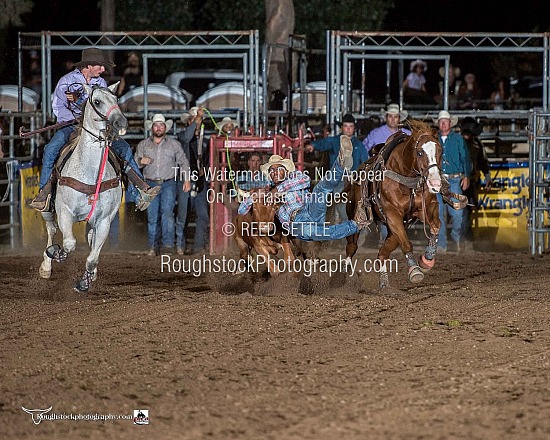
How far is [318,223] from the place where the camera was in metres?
9.23

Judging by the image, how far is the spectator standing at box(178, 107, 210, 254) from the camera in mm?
13211

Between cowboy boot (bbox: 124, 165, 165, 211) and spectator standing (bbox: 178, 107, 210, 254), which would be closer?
cowboy boot (bbox: 124, 165, 165, 211)

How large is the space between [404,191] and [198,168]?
450cm

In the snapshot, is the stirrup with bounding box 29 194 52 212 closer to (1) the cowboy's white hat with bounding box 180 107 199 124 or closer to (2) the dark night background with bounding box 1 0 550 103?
(1) the cowboy's white hat with bounding box 180 107 199 124

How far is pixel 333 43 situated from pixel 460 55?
18.7m

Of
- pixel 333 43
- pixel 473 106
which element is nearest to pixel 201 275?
pixel 333 43

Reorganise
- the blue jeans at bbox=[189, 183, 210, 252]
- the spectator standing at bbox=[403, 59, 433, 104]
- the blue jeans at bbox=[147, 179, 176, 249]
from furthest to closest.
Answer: the spectator standing at bbox=[403, 59, 433, 104] → the blue jeans at bbox=[189, 183, 210, 252] → the blue jeans at bbox=[147, 179, 176, 249]

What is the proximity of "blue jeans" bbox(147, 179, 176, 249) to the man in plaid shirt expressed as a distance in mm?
3718

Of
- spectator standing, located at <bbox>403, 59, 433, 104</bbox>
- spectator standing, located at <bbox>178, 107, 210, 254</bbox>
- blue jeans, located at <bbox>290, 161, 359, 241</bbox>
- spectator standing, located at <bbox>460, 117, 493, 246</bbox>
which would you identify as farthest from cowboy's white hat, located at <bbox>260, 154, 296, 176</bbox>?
spectator standing, located at <bbox>403, 59, 433, 104</bbox>

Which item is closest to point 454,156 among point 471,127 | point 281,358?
point 471,127

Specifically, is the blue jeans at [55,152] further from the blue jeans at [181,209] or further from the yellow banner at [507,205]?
the yellow banner at [507,205]

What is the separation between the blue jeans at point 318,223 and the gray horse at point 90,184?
1786 mm

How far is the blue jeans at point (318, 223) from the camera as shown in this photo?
913 cm

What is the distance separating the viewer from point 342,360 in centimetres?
630
